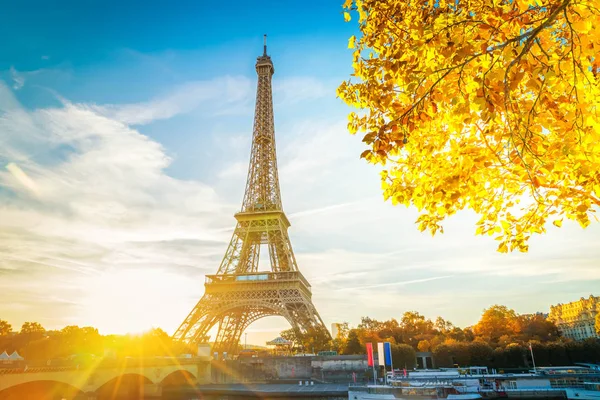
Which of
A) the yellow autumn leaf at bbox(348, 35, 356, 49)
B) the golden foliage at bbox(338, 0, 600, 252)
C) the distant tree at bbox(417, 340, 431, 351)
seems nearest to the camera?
the golden foliage at bbox(338, 0, 600, 252)

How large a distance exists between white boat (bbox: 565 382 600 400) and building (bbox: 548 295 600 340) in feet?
200

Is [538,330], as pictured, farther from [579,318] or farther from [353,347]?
[579,318]

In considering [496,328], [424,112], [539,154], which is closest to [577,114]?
[539,154]

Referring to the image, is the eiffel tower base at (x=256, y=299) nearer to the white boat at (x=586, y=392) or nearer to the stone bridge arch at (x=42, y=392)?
the stone bridge arch at (x=42, y=392)

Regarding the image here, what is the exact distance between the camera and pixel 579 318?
88125 mm

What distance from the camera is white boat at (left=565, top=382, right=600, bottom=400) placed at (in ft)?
87.0

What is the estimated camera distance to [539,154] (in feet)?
13.7

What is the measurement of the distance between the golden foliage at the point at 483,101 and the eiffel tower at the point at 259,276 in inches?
1620

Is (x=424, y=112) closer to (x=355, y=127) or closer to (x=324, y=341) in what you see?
(x=355, y=127)

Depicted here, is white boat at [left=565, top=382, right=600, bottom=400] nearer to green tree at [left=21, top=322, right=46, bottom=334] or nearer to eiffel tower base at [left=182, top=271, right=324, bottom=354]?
eiffel tower base at [left=182, top=271, right=324, bottom=354]

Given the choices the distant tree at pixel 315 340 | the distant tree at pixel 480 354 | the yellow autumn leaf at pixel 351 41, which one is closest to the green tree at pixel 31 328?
the distant tree at pixel 315 340

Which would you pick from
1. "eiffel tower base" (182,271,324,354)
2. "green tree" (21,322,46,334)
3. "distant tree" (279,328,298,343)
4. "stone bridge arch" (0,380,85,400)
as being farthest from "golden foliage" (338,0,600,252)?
"green tree" (21,322,46,334)

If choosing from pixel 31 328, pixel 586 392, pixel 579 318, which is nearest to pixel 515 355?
pixel 586 392

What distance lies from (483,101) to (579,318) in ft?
360
